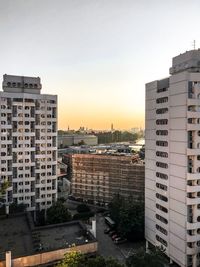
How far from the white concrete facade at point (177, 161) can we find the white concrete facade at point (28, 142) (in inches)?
1211

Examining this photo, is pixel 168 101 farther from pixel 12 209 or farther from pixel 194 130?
pixel 12 209

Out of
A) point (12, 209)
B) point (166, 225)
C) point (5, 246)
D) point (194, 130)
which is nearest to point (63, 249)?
point (5, 246)

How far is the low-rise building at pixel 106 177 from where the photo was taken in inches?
3132

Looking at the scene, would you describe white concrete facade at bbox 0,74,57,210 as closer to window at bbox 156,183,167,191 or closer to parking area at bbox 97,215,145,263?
parking area at bbox 97,215,145,263

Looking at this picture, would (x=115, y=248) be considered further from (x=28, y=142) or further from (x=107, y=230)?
(x=28, y=142)

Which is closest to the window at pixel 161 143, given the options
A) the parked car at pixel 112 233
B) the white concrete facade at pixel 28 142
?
the parked car at pixel 112 233

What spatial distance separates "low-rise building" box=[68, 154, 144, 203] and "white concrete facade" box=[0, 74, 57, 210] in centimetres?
1569

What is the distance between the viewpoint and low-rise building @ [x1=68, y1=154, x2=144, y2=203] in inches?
3132

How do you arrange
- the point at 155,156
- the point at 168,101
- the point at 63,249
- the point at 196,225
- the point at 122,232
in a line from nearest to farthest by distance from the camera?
the point at 63,249, the point at 196,225, the point at 168,101, the point at 155,156, the point at 122,232

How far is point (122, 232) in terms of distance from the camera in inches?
2340

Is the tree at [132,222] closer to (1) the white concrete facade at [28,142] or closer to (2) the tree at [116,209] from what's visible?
(2) the tree at [116,209]

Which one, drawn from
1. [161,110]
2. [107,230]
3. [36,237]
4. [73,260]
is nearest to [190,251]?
[73,260]

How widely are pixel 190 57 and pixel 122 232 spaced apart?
119 ft

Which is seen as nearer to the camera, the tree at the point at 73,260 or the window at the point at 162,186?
the tree at the point at 73,260
